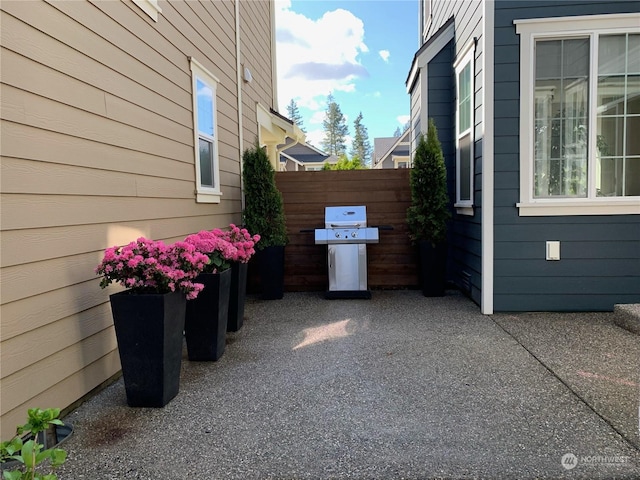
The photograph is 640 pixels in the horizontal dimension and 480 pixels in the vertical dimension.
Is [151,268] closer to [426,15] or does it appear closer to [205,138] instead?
[205,138]

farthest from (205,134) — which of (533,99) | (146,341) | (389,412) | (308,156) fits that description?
(308,156)

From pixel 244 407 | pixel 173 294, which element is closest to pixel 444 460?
pixel 244 407

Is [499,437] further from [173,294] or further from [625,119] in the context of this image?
[625,119]

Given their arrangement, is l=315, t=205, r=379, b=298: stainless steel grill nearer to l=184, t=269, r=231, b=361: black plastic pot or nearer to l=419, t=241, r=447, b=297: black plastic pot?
l=419, t=241, r=447, b=297: black plastic pot

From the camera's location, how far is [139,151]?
327 centimetres

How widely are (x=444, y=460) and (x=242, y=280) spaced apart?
2.59m

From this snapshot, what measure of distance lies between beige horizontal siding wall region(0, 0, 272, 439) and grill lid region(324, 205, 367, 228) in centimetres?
204

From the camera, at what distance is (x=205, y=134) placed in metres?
4.80

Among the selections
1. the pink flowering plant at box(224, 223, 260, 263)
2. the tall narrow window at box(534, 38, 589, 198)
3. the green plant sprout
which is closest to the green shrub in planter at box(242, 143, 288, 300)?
the pink flowering plant at box(224, 223, 260, 263)

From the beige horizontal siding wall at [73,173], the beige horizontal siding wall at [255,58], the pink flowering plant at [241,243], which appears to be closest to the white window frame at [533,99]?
the pink flowering plant at [241,243]

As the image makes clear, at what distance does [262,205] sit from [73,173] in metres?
3.03

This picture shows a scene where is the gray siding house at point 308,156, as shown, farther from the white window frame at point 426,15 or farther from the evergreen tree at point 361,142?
the evergreen tree at point 361,142

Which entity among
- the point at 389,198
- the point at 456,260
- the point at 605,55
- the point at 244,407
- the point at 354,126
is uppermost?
the point at 354,126

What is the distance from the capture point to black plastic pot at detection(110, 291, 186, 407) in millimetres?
2438
